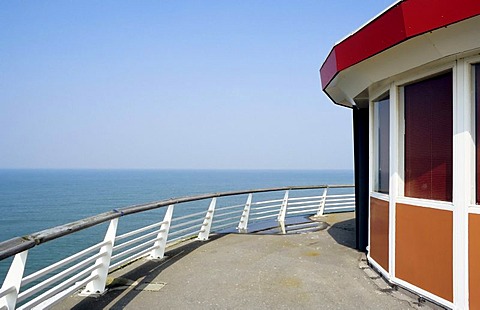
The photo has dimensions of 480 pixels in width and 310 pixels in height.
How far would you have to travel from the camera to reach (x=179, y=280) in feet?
15.9

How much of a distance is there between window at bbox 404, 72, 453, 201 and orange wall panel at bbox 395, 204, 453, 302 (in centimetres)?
20

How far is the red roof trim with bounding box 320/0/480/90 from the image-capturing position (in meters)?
3.07

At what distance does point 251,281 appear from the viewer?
191 inches

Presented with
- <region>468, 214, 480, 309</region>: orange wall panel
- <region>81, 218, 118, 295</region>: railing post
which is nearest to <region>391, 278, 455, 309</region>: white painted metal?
<region>468, 214, 480, 309</region>: orange wall panel

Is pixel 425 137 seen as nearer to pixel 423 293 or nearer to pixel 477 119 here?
pixel 477 119

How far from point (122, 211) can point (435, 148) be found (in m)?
3.50

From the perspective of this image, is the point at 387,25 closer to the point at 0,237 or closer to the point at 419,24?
the point at 419,24

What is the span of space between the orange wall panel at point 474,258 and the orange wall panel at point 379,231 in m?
1.31

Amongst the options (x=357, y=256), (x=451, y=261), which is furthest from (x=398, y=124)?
(x=357, y=256)

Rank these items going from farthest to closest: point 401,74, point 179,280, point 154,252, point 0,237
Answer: point 0,237, point 154,252, point 179,280, point 401,74

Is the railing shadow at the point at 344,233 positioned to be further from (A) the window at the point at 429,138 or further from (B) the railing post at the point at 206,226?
(A) the window at the point at 429,138

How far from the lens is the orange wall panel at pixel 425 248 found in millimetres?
3773

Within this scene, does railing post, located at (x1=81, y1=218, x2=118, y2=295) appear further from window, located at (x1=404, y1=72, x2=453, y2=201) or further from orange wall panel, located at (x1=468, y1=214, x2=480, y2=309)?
orange wall panel, located at (x1=468, y1=214, x2=480, y2=309)

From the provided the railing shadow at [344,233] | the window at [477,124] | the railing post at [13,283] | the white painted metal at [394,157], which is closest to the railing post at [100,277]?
the railing post at [13,283]
